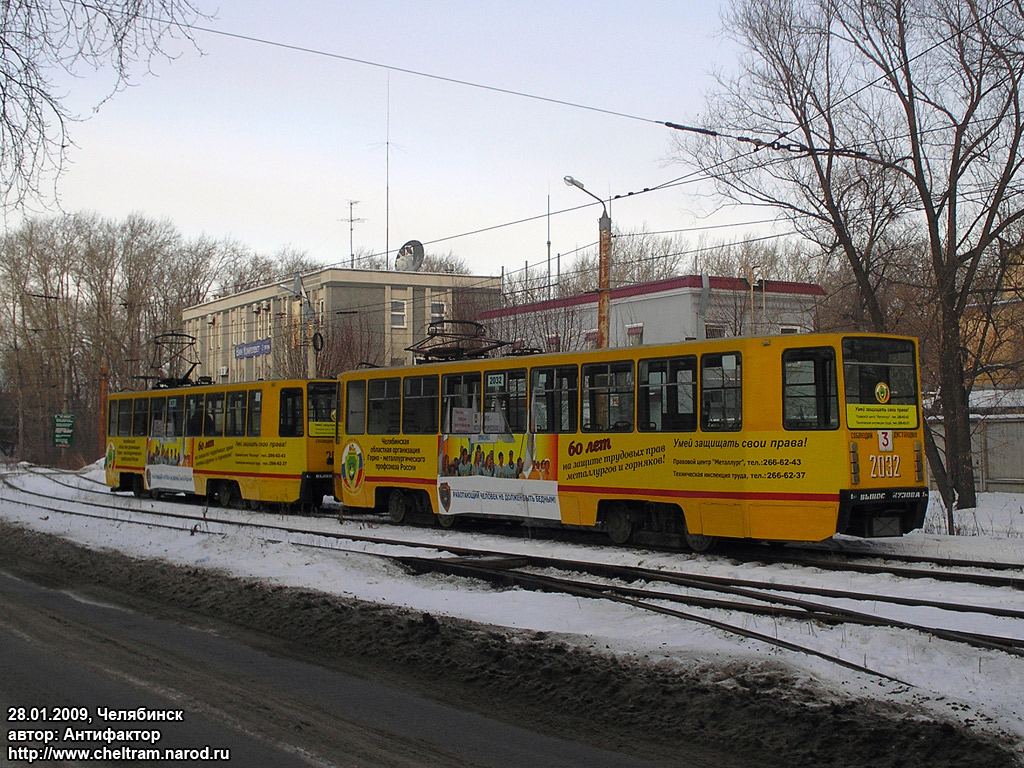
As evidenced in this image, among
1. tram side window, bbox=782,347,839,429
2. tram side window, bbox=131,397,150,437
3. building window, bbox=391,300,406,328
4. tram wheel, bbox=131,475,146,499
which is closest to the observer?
tram side window, bbox=782,347,839,429

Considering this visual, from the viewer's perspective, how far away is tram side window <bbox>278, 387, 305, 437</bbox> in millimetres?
21094

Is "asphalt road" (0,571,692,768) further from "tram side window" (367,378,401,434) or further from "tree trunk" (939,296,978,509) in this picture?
"tree trunk" (939,296,978,509)

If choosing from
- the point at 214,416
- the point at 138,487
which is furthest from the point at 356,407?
the point at 138,487

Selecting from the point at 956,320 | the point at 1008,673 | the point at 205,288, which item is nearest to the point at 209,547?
the point at 1008,673

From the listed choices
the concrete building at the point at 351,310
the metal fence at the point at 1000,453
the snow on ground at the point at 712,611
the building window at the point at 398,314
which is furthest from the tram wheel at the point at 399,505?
the building window at the point at 398,314

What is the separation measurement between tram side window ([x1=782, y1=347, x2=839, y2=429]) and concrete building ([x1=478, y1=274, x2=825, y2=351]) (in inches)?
855

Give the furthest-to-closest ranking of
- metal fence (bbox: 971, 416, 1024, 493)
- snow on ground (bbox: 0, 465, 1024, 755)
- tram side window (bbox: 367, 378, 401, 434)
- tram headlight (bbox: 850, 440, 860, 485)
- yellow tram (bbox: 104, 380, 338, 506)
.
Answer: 1. metal fence (bbox: 971, 416, 1024, 493)
2. yellow tram (bbox: 104, 380, 338, 506)
3. tram side window (bbox: 367, 378, 401, 434)
4. tram headlight (bbox: 850, 440, 860, 485)
5. snow on ground (bbox: 0, 465, 1024, 755)

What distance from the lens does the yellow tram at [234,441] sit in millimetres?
21125

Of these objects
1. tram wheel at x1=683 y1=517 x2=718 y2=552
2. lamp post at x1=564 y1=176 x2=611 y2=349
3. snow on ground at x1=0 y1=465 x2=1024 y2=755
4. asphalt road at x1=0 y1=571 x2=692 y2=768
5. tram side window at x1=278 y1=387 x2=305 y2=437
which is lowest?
asphalt road at x1=0 y1=571 x2=692 y2=768

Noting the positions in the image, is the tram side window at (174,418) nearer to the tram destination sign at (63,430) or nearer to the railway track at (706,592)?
the railway track at (706,592)

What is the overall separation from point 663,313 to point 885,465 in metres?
25.5

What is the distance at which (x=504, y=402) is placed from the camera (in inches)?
642

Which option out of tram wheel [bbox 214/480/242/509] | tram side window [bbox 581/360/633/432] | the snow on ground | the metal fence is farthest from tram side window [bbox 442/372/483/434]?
the metal fence

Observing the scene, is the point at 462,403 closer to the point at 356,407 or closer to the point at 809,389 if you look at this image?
the point at 356,407
